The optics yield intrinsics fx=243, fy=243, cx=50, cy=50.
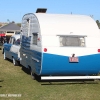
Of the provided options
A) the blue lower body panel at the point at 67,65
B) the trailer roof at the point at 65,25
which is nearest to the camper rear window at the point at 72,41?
the trailer roof at the point at 65,25

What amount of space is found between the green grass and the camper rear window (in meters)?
1.41

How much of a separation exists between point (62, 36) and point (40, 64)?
4.09 feet

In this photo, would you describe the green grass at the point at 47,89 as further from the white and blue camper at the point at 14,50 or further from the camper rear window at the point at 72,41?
the white and blue camper at the point at 14,50

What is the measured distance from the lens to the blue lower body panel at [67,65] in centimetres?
808

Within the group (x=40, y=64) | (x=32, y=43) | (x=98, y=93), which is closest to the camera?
(x=98, y=93)

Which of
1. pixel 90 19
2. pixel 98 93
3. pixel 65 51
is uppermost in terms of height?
pixel 90 19

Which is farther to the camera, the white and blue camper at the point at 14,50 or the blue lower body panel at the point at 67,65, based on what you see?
the white and blue camper at the point at 14,50

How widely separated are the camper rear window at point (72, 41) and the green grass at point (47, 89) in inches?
55.6

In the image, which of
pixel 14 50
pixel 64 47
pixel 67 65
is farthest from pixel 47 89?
pixel 14 50

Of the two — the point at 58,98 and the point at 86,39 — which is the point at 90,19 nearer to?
the point at 86,39

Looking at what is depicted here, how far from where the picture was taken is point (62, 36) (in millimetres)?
8422

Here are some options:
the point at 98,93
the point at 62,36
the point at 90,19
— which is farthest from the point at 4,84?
the point at 90,19

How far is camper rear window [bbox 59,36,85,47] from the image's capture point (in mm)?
8438

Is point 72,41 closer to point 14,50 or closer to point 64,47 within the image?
point 64,47
